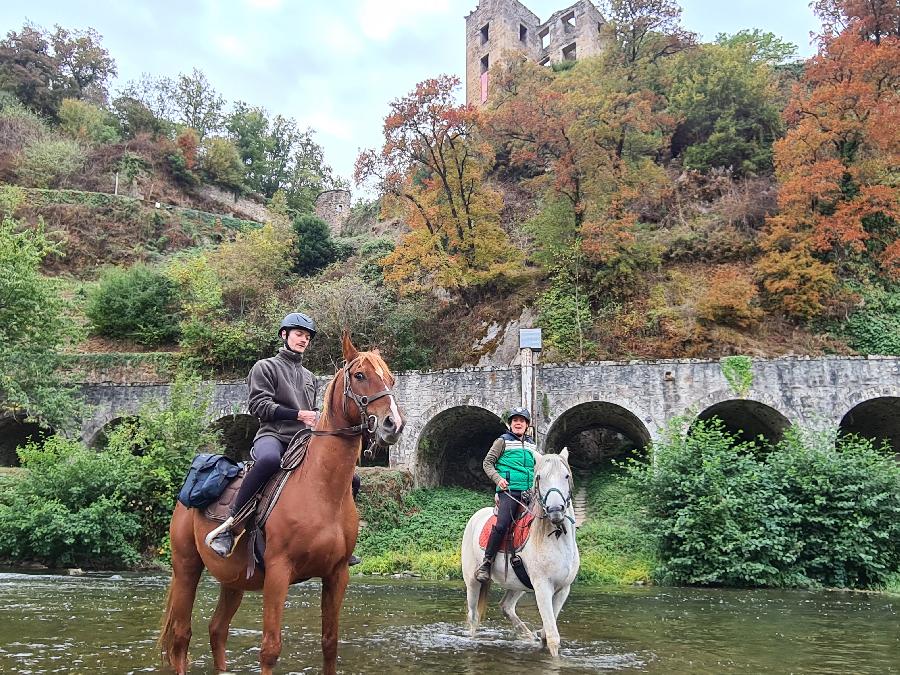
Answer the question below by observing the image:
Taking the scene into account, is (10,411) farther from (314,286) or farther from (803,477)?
(803,477)

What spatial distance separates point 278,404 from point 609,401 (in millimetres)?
17098

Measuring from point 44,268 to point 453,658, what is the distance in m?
44.2

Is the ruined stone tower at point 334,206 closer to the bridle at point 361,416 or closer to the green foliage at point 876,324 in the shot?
the green foliage at point 876,324

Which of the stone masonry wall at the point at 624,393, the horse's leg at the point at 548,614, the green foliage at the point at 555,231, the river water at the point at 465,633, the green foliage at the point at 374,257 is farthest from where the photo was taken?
the green foliage at the point at 374,257

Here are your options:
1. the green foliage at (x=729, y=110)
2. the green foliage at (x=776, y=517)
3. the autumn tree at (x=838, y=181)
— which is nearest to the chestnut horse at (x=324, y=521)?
the green foliage at (x=776, y=517)

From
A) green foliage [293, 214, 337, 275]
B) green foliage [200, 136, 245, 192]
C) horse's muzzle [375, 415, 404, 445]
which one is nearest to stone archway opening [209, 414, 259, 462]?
green foliage [293, 214, 337, 275]

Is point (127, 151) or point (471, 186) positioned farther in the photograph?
point (127, 151)

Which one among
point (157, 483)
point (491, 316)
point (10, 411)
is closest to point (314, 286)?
point (491, 316)

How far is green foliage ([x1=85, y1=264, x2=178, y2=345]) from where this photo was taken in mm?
33906

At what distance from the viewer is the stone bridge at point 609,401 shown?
19.2 metres

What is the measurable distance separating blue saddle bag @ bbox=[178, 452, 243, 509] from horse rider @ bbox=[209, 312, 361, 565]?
39 cm

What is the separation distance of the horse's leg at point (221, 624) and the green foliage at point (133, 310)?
3121 cm

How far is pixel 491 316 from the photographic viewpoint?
31.2 m

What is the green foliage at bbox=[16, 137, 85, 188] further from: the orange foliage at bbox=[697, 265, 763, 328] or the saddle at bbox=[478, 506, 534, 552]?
the saddle at bbox=[478, 506, 534, 552]
